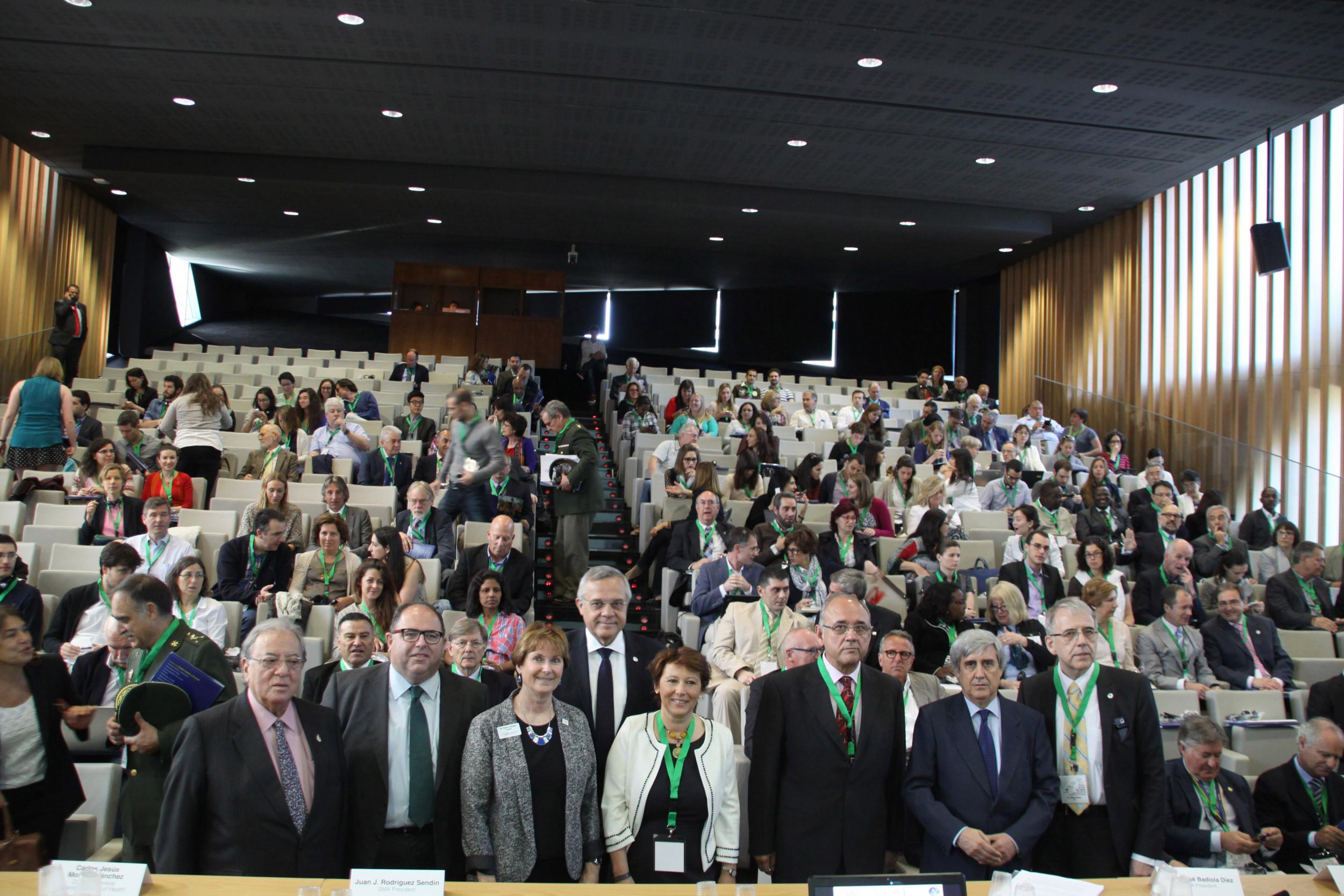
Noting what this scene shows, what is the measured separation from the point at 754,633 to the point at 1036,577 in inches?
86.7

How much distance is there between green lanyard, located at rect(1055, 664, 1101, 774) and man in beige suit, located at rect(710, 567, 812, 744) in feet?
4.83

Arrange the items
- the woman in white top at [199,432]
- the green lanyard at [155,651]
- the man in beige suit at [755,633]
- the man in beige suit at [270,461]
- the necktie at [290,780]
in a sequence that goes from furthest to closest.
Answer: the woman in white top at [199,432]
the man in beige suit at [270,461]
the man in beige suit at [755,633]
the green lanyard at [155,651]
the necktie at [290,780]

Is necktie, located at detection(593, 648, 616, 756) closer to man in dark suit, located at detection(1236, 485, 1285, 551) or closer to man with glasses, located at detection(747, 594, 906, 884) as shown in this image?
man with glasses, located at detection(747, 594, 906, 884)

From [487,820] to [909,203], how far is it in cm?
1026

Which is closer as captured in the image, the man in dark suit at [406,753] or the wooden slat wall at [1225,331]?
the man in dark suit at [406,753]

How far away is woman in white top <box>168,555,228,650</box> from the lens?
4.90 metres

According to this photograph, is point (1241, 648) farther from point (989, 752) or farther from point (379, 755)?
point (379, 755)

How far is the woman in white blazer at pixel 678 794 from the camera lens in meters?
3.00

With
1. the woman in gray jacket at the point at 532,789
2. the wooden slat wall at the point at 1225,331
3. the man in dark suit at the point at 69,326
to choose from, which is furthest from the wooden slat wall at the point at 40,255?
the wooden slat wall at the point at 1225,331

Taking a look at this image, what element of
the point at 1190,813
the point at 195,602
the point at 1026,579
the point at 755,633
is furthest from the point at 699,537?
the point at 1190,813

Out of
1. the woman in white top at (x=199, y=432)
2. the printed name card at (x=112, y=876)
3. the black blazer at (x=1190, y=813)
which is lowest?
the black blazer at (x=1190, y=813)

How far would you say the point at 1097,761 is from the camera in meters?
3.46

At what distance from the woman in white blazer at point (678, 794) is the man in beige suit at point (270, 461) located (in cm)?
508

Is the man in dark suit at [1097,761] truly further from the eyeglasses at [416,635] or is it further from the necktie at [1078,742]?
the eyeglasses at [416,635]
